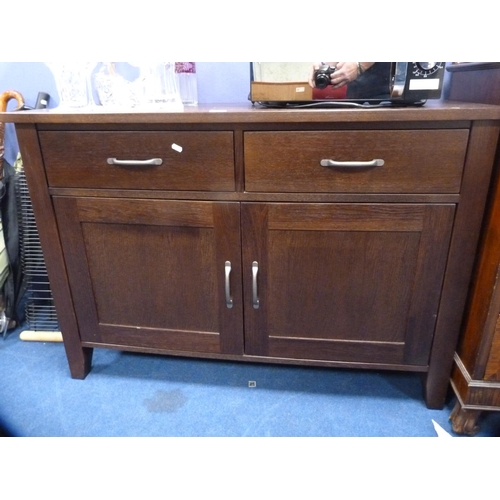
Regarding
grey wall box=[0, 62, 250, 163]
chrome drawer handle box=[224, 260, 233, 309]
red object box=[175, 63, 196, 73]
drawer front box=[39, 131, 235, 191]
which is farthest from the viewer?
grey wall box=[0, 62, 250, 163]

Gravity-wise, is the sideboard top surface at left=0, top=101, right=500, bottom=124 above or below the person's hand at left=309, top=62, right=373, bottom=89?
below

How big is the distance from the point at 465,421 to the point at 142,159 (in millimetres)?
981

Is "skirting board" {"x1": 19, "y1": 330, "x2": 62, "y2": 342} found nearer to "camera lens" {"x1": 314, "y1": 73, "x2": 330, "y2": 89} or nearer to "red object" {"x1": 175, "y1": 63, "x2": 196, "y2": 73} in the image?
"red object" {"x1": 175, "y1": 63, "x2": 196, "y2": 73}

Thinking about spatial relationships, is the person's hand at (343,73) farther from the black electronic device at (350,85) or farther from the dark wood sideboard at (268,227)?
the dark wood sideboard at (268,227)

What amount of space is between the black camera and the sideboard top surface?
9 centimetres

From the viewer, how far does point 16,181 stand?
127 cm

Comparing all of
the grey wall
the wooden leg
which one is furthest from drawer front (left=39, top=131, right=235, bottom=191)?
the wooden leg

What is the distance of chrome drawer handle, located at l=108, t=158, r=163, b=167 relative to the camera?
0.85m

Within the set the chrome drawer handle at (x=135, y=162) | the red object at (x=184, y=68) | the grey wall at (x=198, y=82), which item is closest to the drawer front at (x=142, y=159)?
the chrome drawer handle at (x=135, y=162)

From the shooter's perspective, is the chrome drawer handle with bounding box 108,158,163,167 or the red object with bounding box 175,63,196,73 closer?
the chrome drawer handle with bounding box 108,158,163,167

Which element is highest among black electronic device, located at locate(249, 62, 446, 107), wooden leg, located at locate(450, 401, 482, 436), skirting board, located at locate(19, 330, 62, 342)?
black electronic device, located at locate(249, 62, 446, 107)

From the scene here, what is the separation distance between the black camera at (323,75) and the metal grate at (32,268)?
0.97 metres

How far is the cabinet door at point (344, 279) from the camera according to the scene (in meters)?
0.85

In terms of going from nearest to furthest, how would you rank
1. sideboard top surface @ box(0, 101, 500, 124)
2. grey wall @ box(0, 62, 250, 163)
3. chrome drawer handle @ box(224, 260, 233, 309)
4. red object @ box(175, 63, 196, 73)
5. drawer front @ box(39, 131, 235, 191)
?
1. sideboard top surface @ box(0, 101, 500, 124)
2. drawer front @ box(39, 131, 235, 191)
3. chrome drawer handle @ box(224, 260, 233, 309)
4. red object @ box(175, 63, 196, 73)
5. grey wall @ box(0, 62, 250, 163)
